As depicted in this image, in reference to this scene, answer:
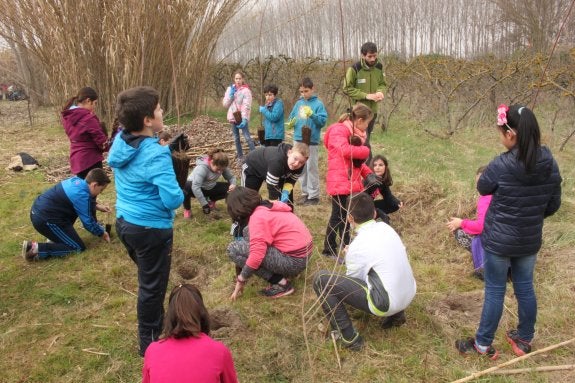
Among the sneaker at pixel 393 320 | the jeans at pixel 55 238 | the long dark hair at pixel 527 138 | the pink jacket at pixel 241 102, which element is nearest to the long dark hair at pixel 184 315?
the sneaker at pixel 393 320

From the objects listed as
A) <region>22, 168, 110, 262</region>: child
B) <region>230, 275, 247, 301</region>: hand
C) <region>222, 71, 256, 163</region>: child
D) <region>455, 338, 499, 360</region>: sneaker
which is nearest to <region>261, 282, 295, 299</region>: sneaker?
<region>230, 275, 247, 301</region>: hand

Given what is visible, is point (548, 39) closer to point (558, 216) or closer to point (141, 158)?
point (558, 216)

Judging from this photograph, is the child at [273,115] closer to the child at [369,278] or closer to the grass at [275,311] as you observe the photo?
the grass at [275,311]

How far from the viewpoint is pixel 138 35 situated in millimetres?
7547

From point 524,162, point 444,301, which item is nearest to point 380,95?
point 444,301

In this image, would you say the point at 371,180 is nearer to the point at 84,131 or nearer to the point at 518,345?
the point at 518,345

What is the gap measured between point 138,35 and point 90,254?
4.80m

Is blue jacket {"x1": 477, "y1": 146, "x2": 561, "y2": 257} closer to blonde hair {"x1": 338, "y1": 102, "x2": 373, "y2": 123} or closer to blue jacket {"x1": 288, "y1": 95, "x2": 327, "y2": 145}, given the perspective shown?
blonde hair {"x1": 338, "y1": 102, "x2": 373, "y2": 123}

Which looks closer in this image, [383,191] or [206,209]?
[383,191]

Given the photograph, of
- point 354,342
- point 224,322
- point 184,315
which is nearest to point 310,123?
point 224,322

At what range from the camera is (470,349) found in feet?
8.70

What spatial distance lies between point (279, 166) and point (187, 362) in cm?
238

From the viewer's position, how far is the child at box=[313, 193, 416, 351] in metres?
2.56

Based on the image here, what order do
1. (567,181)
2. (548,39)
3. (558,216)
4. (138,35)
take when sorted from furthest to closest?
(548,39), (138,35), (567,181), (558,216)
